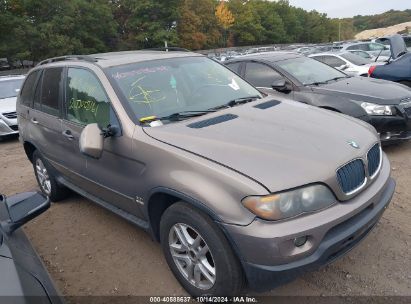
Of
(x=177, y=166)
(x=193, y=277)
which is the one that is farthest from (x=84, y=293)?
(x=177, y=166)

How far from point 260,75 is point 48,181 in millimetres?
3738

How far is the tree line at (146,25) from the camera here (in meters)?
38.3

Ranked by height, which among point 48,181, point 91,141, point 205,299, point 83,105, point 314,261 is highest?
point 83,105

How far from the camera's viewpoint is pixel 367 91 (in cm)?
552

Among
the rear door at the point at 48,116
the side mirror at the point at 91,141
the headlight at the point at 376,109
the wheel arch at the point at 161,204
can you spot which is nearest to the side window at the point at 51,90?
the rear door at the point at 48,116

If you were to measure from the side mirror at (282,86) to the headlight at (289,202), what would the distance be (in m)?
3.57

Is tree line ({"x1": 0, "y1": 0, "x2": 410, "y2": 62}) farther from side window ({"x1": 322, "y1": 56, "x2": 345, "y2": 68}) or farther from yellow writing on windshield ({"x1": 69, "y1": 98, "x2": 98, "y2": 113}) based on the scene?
yellow writing on windshield ({"x1": 69, "y1": 98, "x2": 98, "y2": 113})

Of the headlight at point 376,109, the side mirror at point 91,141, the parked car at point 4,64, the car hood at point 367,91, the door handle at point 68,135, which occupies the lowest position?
the parked car at point 4,64

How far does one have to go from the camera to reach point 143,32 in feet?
184

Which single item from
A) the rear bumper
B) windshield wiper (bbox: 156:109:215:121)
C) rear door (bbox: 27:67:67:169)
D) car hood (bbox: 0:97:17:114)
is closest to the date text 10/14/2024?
the rear bumper

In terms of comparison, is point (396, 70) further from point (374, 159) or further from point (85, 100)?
point (85, 100)

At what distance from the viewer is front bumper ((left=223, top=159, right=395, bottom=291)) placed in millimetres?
2170

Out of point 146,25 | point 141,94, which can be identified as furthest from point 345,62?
point 146,25

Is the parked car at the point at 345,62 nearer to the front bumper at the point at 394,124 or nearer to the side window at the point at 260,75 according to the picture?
the side window at the point at 260,75
